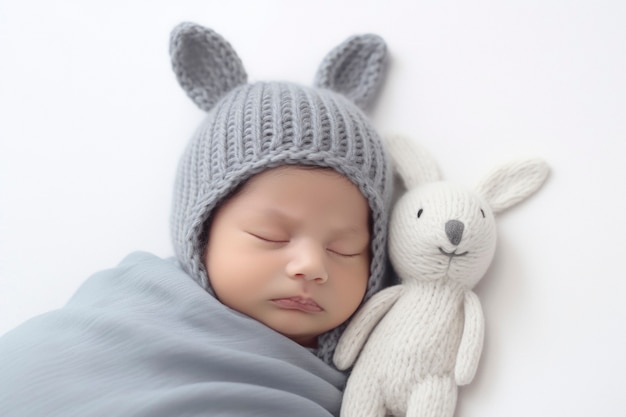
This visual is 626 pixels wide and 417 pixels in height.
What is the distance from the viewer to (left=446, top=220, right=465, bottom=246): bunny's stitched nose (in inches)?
39.3

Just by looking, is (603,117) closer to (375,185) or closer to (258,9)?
(375,185)

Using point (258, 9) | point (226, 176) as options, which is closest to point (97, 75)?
point (258, 9)

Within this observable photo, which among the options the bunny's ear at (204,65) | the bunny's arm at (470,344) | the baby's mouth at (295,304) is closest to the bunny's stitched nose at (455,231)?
Result: the bunny's arm at (470,344)

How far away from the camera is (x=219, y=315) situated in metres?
0.99

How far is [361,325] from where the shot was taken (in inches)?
41.6

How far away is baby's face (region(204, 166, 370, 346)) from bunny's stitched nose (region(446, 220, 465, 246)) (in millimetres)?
169

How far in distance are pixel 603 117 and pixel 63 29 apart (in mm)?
1179

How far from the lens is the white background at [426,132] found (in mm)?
998

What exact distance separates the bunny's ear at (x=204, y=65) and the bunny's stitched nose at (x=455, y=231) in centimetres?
51

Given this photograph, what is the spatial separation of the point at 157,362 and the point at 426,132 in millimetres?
673

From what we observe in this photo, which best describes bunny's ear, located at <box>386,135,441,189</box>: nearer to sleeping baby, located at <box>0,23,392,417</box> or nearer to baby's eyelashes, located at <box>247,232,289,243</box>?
sleeping baby, located at <box>0,23,392,417</box>

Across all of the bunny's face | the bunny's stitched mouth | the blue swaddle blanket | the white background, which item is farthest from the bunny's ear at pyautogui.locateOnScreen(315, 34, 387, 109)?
the blue swaddle blanket

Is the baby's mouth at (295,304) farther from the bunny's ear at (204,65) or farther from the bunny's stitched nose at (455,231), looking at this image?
the bunny's ear at (204,65)

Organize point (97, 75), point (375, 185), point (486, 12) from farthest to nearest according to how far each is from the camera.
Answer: point (97, 75), point (486, 12), point (375, 185)
